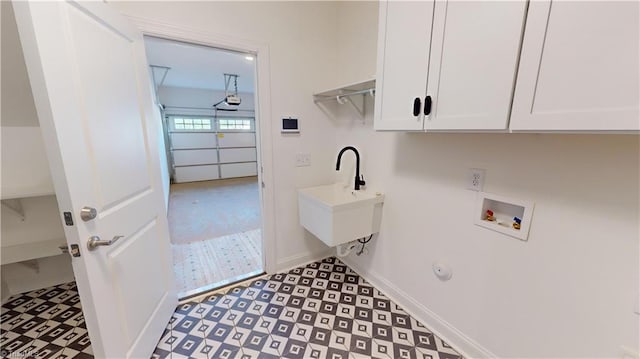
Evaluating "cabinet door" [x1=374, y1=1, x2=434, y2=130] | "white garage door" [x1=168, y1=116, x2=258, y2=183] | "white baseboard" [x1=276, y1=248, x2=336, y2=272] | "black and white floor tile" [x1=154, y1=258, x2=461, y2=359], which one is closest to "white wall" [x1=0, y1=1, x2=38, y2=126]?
"black and white floor tile" [x1=154, y1=258, x2=461, y2=359]

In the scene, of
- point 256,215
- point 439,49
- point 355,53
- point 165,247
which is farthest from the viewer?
point 256,215

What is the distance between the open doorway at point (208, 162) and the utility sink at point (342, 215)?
531 millimetres

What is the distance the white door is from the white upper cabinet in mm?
1398

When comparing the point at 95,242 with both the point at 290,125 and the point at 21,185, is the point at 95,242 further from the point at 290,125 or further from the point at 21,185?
the point at 290,125

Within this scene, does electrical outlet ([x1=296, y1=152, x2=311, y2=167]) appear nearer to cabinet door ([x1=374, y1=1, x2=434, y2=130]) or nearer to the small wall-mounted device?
the small wall-mounted device

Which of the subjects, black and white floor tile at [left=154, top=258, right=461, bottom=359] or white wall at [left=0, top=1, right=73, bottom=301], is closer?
white wall at [left=0, top=1, right=73, bottom=301]

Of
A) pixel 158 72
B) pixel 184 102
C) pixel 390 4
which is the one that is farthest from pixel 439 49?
pixel 184 102

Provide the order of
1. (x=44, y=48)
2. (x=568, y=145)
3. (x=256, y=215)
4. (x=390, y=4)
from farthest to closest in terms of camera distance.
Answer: (x=256, y=215)
(x=390, y=4)
(x=568, y=145)
(x=44, y=48)

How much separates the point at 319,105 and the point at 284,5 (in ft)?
2.66

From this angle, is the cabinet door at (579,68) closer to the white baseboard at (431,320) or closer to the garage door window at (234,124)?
the white baseboard at (431,320)

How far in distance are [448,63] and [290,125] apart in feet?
4.28

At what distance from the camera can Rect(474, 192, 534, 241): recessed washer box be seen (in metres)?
1.12

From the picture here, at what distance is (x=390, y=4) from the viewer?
130 cm

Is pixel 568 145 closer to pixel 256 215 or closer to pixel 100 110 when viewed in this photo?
pixel 100 110
